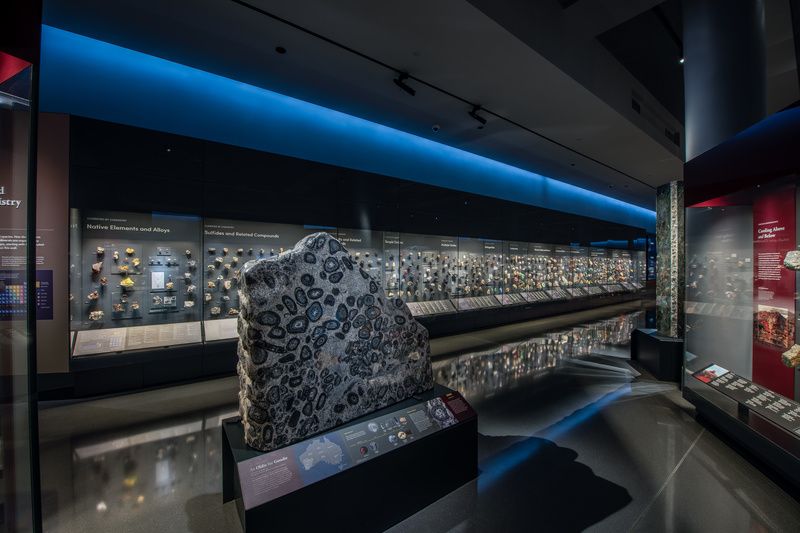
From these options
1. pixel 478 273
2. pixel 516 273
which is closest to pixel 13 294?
pixel 478 273

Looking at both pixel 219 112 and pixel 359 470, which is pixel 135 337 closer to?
pixel 219 112

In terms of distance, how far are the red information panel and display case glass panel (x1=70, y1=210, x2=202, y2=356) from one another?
6.56m

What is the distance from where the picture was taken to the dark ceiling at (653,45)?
17.9 feet

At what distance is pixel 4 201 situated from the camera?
48.1 inches

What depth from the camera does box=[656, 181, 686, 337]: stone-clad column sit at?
544 cm

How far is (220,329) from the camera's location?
16.8ft

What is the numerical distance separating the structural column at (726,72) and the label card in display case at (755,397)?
2704 millimetres

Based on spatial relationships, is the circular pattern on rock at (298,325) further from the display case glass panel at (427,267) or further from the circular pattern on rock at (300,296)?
the display case glass panel at (427,267)

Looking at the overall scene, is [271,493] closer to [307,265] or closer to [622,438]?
[307,265]

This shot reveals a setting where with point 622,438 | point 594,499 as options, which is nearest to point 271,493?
point 594,499

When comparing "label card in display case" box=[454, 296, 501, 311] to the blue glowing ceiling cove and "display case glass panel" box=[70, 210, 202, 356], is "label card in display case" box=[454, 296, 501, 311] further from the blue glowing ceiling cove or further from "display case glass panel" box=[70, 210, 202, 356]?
"display case glass panel" box=[70, 210, 202, 356]

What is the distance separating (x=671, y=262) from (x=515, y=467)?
16.0 ft

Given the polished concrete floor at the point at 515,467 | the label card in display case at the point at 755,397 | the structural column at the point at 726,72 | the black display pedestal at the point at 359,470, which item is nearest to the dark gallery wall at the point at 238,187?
the polished concrete floor at the point at 515,467

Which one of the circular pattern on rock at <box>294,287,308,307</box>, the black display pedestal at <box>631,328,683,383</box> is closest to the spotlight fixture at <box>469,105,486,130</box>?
the black display pedestal at <box>631,328,683,383</box>
